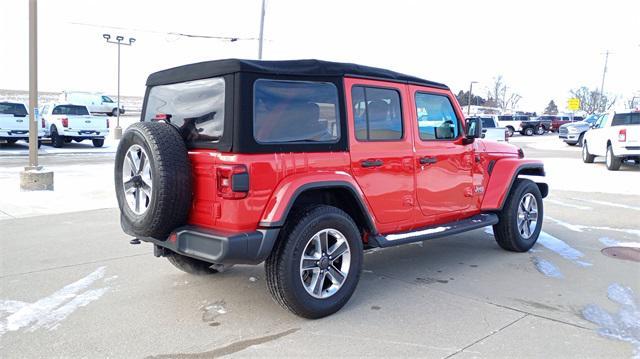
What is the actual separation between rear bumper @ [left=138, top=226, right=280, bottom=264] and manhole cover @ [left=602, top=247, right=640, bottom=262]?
4.30m

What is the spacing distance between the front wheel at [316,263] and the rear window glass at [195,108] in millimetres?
948

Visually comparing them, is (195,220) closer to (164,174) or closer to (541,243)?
(164,174)

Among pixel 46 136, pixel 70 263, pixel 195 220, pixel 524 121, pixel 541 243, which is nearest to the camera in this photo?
pixel 195 220

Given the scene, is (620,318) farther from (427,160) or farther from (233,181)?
(233,181)

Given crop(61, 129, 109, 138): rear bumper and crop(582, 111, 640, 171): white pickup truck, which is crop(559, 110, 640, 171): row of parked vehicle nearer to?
crop(582, 111, 640, 171): white pickup truck

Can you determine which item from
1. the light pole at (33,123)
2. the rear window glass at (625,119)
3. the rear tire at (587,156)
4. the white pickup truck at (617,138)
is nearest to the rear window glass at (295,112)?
the light pole at (33,123)

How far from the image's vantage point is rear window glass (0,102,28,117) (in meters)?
18.9

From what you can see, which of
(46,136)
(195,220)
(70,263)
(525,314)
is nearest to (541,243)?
(525,314)

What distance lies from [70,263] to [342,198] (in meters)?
3.16

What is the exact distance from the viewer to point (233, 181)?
3637mm

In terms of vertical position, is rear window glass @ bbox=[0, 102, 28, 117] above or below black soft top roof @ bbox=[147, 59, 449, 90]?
below

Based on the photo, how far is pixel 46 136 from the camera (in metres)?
21.4

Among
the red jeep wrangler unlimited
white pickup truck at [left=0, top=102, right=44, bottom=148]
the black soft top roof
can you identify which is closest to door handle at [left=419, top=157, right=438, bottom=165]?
the red jeep wrangler unlimited

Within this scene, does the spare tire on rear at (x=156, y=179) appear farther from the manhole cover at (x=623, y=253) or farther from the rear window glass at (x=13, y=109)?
the rear window glass at (x=13, y=109)
